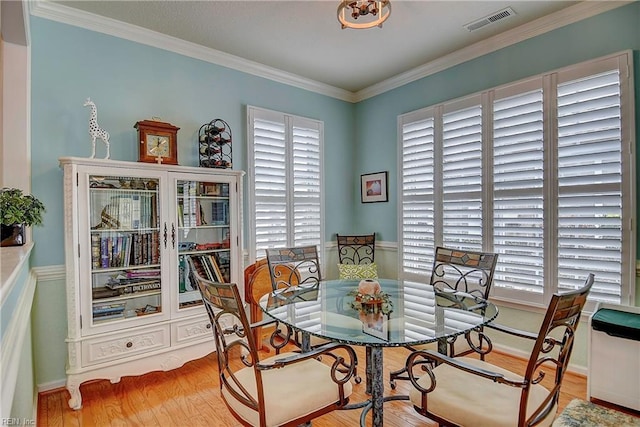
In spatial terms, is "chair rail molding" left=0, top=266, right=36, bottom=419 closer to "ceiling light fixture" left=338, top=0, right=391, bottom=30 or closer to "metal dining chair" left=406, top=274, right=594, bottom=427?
"metal dining chair" left=406, top=274, right=594, bottom=427

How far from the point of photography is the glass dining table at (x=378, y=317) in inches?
63.1

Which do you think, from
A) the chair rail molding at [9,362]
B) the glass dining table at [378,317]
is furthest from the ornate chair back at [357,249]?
the chair rail molding at [9,362]

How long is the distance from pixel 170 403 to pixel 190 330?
0.56m

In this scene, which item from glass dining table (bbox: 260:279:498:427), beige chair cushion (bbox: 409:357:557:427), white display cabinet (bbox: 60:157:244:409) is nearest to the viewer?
beige chair cushion (bbox: 409:357:557:427)

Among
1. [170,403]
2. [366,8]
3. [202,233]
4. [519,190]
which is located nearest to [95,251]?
[202,233]

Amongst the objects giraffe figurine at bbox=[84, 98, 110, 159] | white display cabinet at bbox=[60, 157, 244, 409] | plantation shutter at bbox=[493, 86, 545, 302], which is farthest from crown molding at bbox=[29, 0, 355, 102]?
plantation shutter at bbox=[493, 86, 545, 302]

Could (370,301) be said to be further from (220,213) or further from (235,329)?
(220,213)

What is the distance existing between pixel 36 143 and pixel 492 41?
389 centimetres

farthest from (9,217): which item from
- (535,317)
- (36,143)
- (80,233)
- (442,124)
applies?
(535,317)

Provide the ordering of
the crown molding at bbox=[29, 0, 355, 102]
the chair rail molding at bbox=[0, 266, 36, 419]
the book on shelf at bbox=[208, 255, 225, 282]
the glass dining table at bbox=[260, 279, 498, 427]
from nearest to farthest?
Result: the chair rail molding at bbox=[0, 266, 36, 419], the glass dining table at bbox=[260, 279, 498, 427], the crown molding at bbox=[29, 0, 355, 102], the book on shelf at bbox=[208, 255, 225, 282]

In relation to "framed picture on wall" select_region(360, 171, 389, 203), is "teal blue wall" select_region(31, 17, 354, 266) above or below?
above

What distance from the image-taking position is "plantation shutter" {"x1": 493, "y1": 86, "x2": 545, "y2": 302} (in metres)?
2.89

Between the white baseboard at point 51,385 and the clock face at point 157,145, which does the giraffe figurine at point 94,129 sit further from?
the white baseboard at point 51,385

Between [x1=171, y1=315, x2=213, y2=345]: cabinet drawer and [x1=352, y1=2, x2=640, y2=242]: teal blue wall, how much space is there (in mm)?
2296
